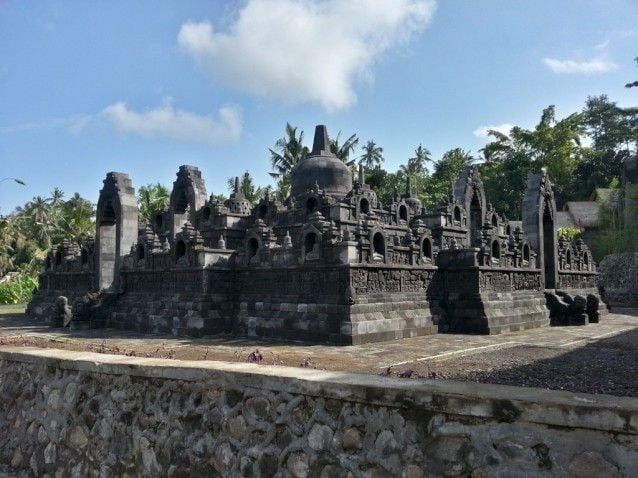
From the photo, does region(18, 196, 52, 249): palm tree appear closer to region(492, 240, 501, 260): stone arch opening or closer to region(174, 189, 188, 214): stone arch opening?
region(174, 189, 188, 214): stone arch opening

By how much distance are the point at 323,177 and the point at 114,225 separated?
8.92m

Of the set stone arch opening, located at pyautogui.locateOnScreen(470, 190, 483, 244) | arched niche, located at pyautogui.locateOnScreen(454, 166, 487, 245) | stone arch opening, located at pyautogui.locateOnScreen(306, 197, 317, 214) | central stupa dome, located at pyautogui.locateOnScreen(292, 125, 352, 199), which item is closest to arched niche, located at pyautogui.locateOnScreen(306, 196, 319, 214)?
stone arch opening, located at pyautogui.locateOnScreen(306, 197, 317, 214)

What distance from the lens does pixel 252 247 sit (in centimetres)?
1794

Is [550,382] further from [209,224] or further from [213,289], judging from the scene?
[209,224]

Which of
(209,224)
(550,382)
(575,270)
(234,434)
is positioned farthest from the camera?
(575,270)

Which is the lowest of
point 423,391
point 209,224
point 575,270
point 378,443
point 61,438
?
point 61,438

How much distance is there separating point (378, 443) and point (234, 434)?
1333mm

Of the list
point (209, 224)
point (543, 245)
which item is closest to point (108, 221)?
point (209, 224)

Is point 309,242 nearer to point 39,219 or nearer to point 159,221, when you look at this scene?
point 159,221

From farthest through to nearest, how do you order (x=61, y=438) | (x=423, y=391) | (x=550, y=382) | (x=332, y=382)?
1. (x=550, y=382)
2. (x=61, y=438)
3. (x=332, y=382)
4. (x=423, y=391)

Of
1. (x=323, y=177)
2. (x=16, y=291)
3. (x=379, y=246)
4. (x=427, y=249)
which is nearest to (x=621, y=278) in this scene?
(x=323, y=177)

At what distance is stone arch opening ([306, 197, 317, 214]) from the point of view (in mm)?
21125

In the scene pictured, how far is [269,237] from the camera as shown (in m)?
17.4

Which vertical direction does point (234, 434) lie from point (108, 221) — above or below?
below
